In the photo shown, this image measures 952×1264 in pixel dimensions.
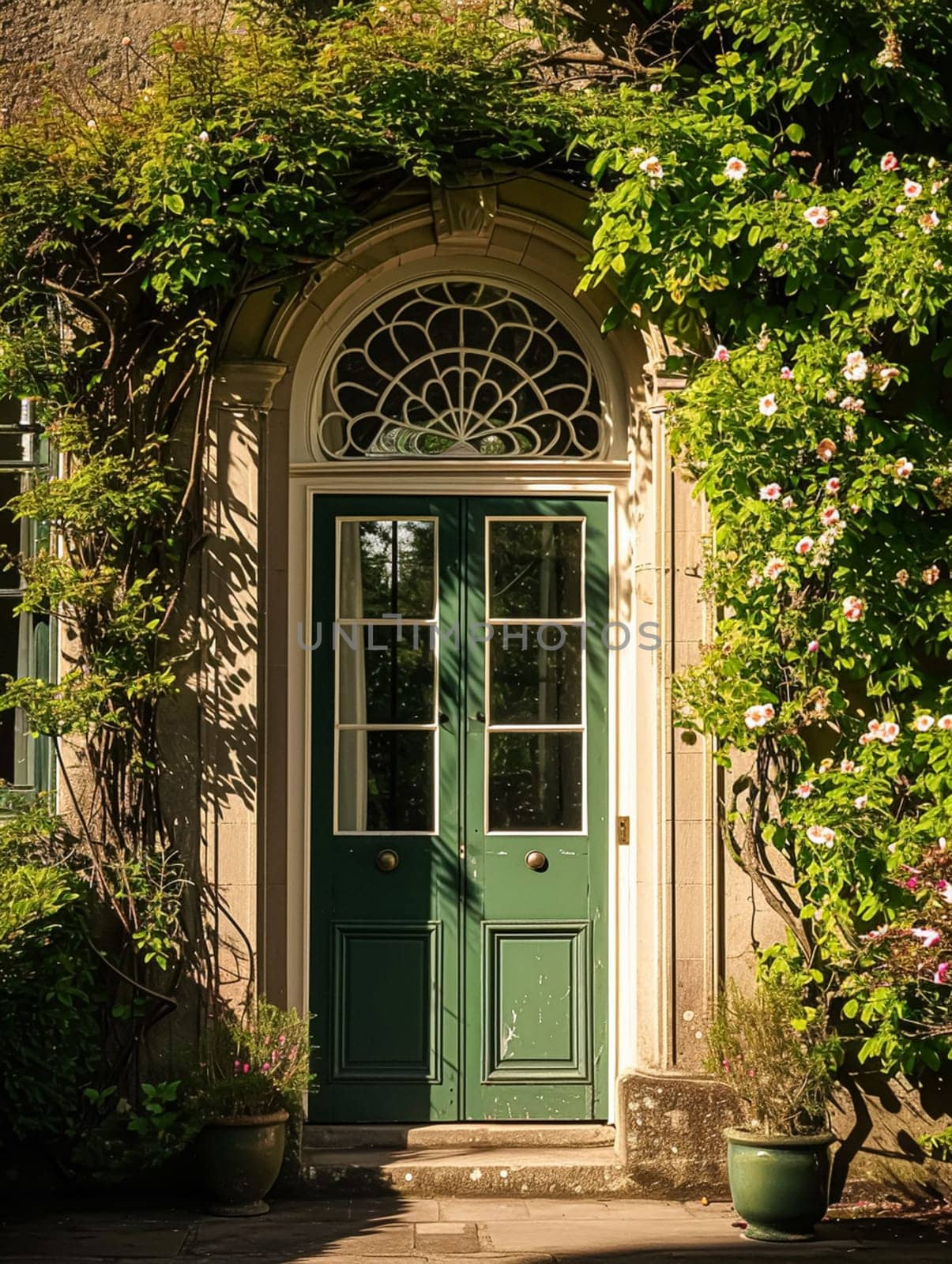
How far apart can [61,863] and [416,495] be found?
2066mm

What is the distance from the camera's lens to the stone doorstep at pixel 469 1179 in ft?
19.6

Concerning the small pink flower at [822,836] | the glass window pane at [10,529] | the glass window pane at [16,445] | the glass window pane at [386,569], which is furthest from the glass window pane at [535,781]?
the glass window pane at [16,445]

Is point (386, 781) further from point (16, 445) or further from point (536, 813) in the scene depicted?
point (16, 445)

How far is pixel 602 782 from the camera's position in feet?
21.2

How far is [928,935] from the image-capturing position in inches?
197

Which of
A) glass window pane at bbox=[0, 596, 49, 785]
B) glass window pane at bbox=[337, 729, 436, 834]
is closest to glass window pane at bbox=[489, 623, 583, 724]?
glass window pane at bbox=[337, 729, 436, 834]

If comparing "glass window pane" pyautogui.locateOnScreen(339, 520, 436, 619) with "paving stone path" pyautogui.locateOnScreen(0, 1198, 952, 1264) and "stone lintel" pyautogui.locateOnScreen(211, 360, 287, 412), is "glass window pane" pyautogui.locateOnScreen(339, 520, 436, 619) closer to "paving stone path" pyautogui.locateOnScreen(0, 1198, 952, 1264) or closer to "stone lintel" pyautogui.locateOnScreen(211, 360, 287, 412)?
"stone lintel" pyautogui.locateOnScreen(211, 360, 287, 412)

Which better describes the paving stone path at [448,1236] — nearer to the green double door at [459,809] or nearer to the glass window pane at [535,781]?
the green double door at [459,809]

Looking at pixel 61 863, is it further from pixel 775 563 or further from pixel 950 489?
pixel 950 489

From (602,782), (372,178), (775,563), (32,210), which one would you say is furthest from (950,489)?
(32,210)

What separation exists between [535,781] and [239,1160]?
189 cm

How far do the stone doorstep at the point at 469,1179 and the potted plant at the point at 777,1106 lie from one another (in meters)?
0.55

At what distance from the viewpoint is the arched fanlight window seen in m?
6.55

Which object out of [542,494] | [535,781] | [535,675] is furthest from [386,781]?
[542,494]
